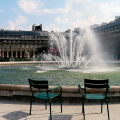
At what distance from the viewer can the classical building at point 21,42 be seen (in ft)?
314

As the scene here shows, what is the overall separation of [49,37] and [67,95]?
94.6m

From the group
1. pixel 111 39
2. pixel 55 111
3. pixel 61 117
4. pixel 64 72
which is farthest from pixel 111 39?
pixel 61 117

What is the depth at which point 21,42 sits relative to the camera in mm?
97875

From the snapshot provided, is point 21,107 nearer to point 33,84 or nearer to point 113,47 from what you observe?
Answer: point 33,84

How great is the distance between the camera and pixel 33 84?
5.08 metres

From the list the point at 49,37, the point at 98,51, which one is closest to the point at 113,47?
the point at 98,51

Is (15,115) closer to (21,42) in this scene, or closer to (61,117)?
(61,117)

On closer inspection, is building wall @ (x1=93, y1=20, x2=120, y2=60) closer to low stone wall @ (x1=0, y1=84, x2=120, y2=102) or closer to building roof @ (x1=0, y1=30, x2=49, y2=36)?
building roof @ (x1=0, y1=30, x2=49, y2=36)

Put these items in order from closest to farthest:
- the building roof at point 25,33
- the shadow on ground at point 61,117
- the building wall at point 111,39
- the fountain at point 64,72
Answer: the shadow on ground at point 61,117, the fountain at point 64,72, the building wall at point 111,39, the building roof at point 25,33

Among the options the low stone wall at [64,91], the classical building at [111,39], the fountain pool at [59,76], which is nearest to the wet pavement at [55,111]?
the low stone wall at [64,91]

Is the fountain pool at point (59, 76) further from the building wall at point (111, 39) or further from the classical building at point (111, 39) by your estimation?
the classical building at point (111, 39)

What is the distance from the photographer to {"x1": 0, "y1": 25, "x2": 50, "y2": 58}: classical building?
95.6 m

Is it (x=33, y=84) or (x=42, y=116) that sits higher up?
(x=33, y=84)

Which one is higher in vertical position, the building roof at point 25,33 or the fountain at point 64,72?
the building roof at point 25,33
